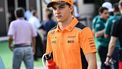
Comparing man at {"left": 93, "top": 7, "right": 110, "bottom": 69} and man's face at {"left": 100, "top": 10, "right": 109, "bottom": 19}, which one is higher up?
man's face at {"left": 100, "top": 10, "right": 109, "bottom": 19}

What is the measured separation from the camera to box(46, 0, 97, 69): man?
466 centimetres

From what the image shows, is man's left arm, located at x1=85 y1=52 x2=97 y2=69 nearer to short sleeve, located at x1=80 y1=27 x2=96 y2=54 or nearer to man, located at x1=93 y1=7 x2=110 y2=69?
short sleeve, located at x1=80 y1=27 x2=96 y2=54

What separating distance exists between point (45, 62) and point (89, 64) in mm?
527

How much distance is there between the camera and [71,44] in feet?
15.4

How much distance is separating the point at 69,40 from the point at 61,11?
303 millimetres

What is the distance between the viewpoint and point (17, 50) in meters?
10.1

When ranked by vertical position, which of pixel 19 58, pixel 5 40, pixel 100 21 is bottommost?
pixel 5 40

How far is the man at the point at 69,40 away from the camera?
466cm

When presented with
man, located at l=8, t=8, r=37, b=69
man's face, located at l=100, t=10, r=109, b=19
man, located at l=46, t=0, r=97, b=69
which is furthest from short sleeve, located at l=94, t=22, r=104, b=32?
man, located at l=46, t=0, r=97, b=69

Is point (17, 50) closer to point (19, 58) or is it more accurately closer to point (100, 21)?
point (19, 58)

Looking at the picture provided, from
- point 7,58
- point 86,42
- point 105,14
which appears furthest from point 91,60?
point 7,58

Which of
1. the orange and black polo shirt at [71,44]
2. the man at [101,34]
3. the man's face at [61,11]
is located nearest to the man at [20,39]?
the man at [101,34]

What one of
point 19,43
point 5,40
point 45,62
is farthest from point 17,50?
point 5,40

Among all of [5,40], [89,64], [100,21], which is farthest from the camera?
[5,40]
